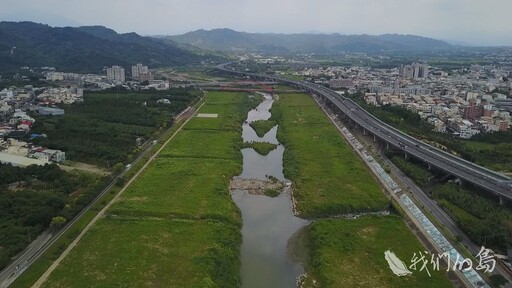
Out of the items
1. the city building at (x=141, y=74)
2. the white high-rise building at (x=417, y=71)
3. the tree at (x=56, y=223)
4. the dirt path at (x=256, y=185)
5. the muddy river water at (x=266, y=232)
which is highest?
the white high-rise building at (x=417, y=71)

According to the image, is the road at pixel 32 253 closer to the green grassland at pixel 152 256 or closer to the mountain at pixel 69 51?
the green grassland at pixel 152 256

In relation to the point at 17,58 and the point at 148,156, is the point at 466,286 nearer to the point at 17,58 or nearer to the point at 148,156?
the point at 148,156

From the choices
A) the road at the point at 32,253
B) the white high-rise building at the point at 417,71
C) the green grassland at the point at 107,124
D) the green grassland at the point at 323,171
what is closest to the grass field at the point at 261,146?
the green grassland at the point at 323,171

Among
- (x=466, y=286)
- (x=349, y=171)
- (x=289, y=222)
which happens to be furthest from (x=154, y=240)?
(x=349, y=171)

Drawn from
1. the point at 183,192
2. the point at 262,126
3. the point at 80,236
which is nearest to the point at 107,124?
the point at 262,126

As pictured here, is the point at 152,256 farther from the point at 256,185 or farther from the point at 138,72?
the point at 138,72

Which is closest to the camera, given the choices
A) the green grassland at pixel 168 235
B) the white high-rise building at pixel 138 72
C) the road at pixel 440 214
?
the green grassland at pixel 168 235
